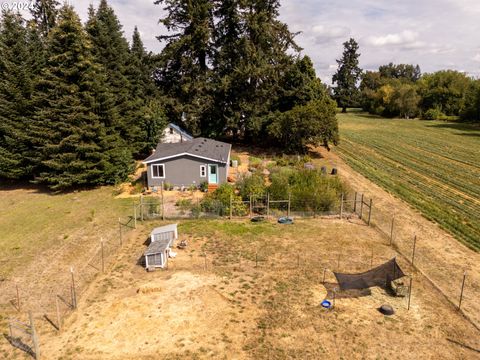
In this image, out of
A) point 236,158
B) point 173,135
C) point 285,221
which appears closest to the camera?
point 285,221

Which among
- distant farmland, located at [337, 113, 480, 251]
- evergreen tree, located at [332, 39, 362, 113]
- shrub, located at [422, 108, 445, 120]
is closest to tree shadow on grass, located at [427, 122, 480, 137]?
distant farmland, located at [337, 113, 480, 251]

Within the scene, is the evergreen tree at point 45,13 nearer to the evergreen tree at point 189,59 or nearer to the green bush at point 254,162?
the evergreen tree at point 189,59

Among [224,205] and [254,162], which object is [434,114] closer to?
[254,162]

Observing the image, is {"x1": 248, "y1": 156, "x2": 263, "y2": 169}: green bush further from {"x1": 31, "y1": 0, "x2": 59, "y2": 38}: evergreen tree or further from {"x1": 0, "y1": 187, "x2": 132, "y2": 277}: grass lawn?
{"x1": 31, "y1": 0, "x2": 59, "y2": 38}: evergreen tree

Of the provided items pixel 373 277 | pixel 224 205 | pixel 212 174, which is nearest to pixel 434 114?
pixel 212 174

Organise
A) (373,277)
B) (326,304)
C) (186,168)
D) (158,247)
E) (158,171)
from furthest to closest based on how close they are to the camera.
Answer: (158,171) < (186,168) < (158,247) < (373,277) < (326,304)

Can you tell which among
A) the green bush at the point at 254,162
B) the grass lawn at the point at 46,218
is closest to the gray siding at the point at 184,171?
the grass lawn at the point at 46,218

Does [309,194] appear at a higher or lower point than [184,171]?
lower

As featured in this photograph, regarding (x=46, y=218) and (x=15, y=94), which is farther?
(x=15, y=94)
